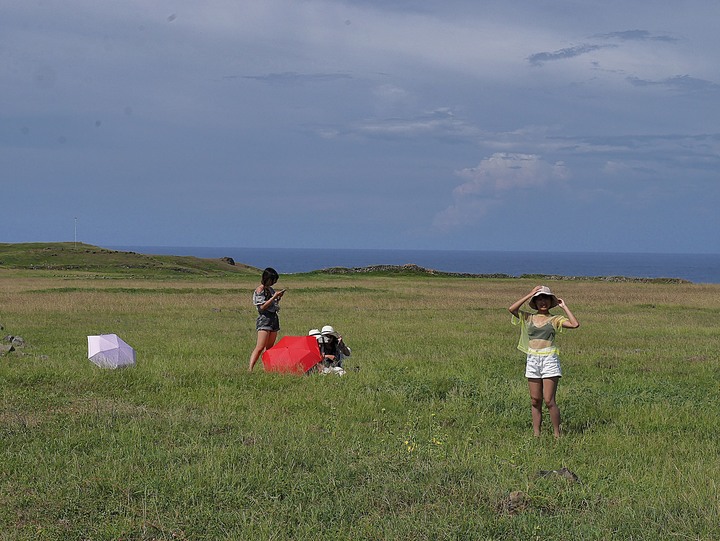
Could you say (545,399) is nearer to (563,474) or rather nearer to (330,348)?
(563,474)

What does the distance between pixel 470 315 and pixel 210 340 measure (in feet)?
44.7

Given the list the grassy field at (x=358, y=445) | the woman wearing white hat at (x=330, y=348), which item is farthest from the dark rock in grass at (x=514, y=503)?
the woman wearing white hat at (x=330, y=348)

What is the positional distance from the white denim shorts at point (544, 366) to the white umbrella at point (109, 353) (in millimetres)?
8189

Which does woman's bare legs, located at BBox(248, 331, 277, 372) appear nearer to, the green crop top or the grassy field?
the grassy field

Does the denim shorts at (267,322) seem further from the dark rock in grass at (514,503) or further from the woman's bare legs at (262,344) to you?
the dark rock in grass at (514,503)

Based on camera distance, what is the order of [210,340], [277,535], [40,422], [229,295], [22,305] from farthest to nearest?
[229,295], [22,305], [210,340], [40,422], [277,535]

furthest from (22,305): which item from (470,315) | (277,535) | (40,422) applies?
(277,535)

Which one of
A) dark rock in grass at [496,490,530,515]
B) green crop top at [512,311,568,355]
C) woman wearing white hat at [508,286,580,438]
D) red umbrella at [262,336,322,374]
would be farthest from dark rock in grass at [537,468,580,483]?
red umbrella at [262,336,322,374]

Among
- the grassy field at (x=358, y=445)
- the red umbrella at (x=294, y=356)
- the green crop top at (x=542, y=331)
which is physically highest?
the green crop top at (x=542, y=331)

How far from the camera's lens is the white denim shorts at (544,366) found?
993 cm

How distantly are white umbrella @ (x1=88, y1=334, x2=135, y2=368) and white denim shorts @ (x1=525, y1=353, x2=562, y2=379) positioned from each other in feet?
26.9

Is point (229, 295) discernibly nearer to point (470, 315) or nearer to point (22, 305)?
point (22, 305)

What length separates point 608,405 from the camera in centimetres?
1205

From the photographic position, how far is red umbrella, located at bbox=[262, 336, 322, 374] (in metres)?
14.4
